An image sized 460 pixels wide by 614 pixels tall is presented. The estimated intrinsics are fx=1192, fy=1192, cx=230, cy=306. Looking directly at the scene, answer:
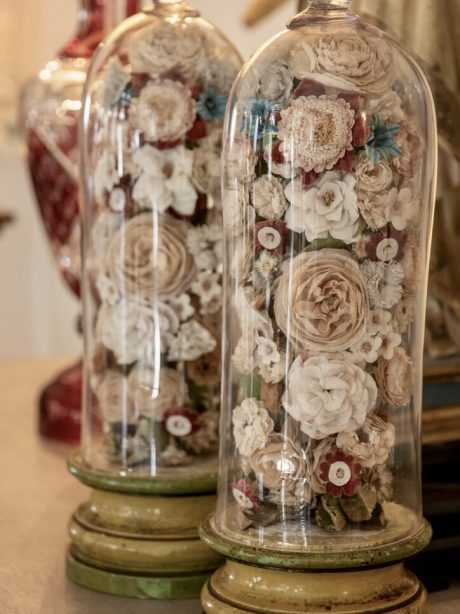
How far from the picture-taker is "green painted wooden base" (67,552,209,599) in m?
0.75

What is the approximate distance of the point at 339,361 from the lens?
62 centimetres

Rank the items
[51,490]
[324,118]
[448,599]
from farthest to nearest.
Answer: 1. [51,490]
2. [448,599]
3. [324,118]

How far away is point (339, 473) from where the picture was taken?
2.06 ft

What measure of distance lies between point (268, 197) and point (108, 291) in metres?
0.19

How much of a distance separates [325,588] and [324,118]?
0.25 m

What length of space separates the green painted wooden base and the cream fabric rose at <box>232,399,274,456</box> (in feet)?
0.42

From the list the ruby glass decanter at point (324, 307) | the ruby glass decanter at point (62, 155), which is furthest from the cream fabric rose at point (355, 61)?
the ruby glass decanter at point (62, 155)

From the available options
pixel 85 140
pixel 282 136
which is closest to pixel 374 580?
pixel 282 136

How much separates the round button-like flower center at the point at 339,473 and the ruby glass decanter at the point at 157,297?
139 mm

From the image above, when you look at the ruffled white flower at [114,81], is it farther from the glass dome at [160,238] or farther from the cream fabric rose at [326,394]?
the cream fabric rose at [326,394]

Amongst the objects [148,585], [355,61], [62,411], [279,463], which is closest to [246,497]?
[279,463]

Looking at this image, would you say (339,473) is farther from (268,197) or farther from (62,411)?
(62,411)

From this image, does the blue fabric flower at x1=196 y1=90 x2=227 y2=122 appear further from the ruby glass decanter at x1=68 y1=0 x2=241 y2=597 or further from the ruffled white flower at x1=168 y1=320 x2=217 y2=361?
the ruffled white flower at x1=168 y1=320 x2=217 y2=361

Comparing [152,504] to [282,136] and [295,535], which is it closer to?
[295,535]
